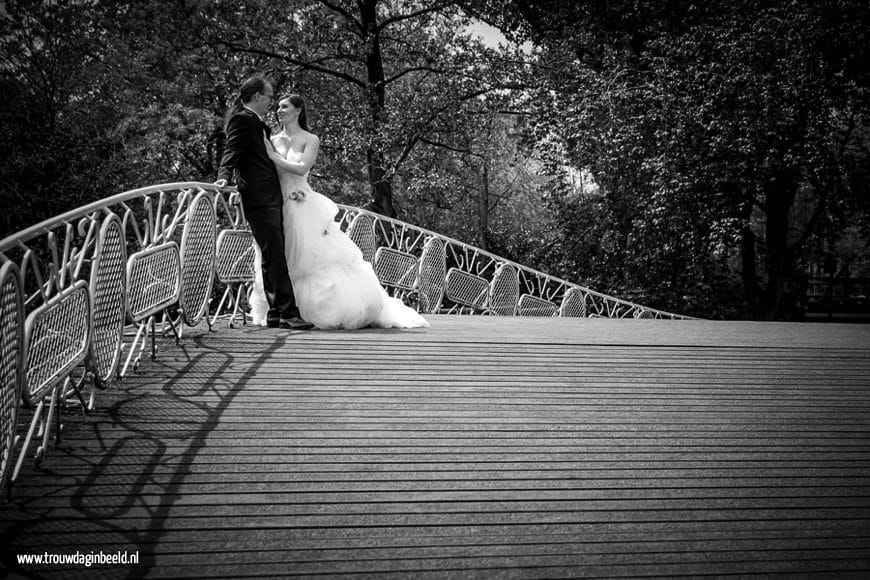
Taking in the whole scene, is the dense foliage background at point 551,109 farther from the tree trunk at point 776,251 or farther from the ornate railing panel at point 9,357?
the ornate railing panel at point 9,357

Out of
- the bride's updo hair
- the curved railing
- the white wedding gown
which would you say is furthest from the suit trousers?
the bride's updo hair

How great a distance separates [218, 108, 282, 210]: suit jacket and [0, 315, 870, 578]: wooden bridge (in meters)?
1.53

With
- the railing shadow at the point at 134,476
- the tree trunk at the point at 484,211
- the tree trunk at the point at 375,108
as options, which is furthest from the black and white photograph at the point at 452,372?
the tree trunk at the point at 484,211

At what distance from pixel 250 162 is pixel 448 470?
3.84 m

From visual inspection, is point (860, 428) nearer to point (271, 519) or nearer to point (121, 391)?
point (271, 519)

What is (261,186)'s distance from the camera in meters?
6.39

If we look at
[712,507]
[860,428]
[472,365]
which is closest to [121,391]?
[472,365]

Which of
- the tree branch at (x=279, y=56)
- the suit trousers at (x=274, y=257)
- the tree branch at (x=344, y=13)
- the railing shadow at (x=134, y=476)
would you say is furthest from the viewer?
the tree branch at (x=344, y=13)

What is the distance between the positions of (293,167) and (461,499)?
13.6 feet

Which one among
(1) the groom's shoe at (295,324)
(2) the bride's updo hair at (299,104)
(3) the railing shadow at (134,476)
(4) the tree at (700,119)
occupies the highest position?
(4) the tree at (700,119)

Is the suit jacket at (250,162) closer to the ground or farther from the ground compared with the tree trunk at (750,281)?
farther from the ground

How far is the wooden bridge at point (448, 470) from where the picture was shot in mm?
2768

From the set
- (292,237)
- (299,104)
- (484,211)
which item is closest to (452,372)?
(292,237)

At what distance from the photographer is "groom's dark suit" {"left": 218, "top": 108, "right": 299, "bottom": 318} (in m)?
6.23
